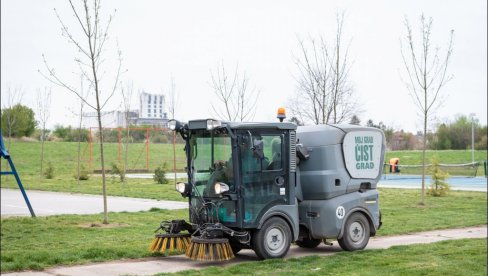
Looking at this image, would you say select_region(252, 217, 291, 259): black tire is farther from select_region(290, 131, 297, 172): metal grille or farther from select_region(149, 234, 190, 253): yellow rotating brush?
select_region(149, 234, 190, 253): yellow rotating brush

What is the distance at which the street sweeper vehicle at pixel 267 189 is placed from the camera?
33.9ft

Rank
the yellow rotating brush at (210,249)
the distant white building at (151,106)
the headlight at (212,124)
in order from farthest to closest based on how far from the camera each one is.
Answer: the distant white building at (151,106) < the headlight at (212,124) < the yellow rotating brush at (210,249)

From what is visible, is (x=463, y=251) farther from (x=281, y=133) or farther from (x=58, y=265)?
(x=58, y=265)

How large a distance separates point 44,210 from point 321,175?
10065 mm

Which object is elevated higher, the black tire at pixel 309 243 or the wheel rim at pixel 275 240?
the wheel rim at pixel 275 240

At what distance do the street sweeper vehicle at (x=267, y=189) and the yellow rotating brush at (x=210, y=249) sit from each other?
0.01 meters


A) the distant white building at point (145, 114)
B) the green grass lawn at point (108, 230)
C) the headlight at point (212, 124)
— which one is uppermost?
the distant white building at point (145, 114)

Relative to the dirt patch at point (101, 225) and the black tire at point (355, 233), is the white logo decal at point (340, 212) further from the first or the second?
the dirt patch at point (101, 225)

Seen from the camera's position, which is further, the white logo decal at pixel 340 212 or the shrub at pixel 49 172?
the shrub at pixel 49 172

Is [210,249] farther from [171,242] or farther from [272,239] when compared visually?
[272,239]

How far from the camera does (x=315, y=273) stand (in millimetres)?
9352

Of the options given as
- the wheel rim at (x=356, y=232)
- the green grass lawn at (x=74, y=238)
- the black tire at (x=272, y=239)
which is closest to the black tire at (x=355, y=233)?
the wheel rim at (x=356, y=232)

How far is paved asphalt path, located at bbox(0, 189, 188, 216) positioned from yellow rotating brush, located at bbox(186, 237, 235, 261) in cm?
874

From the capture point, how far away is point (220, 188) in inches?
406
